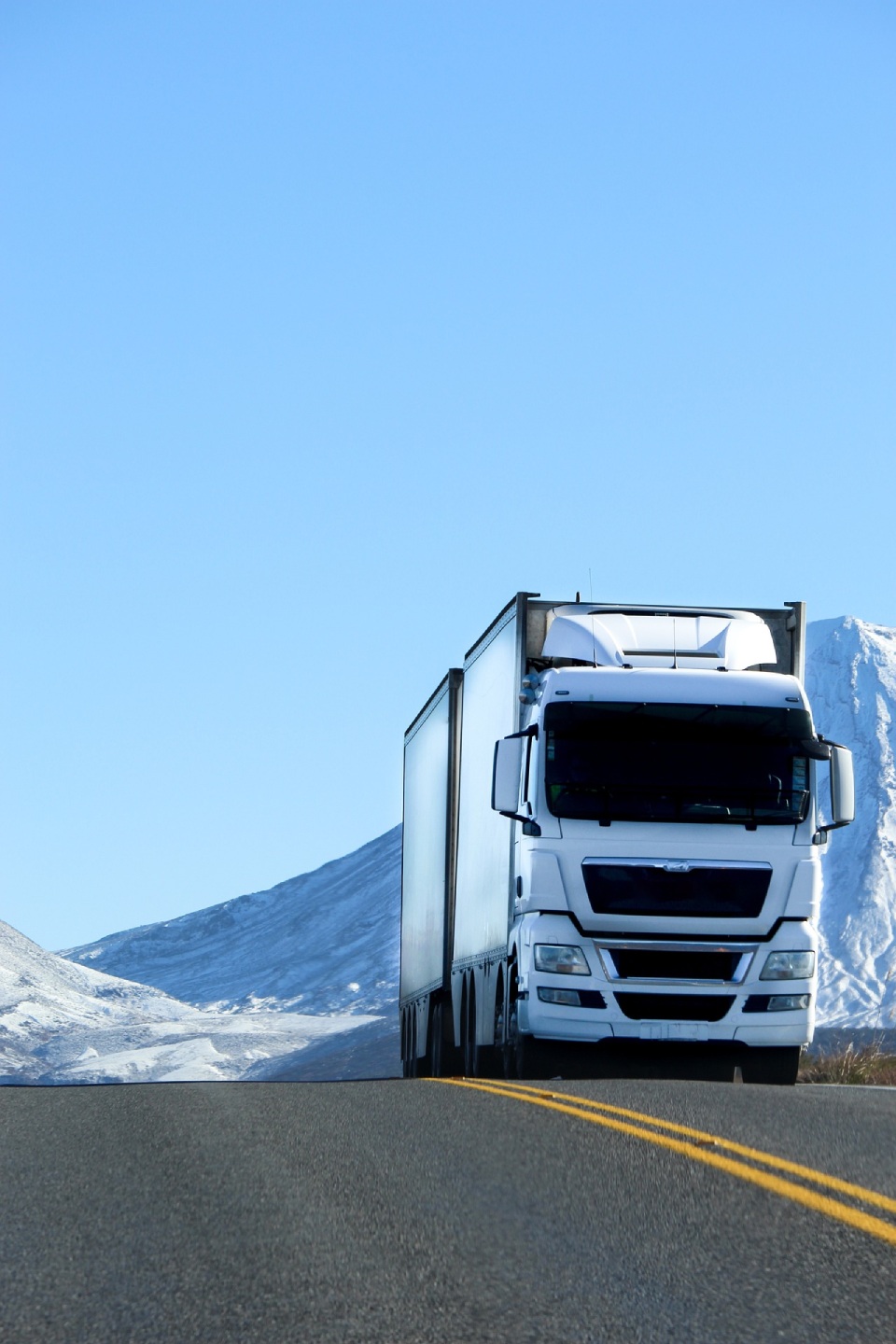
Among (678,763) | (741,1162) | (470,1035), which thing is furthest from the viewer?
(470,1035)

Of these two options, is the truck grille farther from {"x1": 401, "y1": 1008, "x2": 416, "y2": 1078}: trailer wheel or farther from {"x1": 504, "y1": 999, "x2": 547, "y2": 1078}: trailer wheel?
{"x1": 401, "y1": 1008, "x2": 416, "y2": 1078}: trailer wheel

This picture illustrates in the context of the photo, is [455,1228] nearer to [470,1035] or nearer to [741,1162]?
[741,1162]

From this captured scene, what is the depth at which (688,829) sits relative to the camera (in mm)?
14336

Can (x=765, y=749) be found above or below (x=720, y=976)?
above

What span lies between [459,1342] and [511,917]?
10.4 meters

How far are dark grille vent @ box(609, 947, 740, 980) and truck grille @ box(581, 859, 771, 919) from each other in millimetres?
299

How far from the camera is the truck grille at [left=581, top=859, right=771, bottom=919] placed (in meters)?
14.2

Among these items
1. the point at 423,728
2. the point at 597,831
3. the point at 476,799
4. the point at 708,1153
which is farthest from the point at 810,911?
the point at 423,728

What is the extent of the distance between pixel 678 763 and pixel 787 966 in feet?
5.88

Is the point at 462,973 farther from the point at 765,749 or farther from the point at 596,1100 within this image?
the point at 596,1100

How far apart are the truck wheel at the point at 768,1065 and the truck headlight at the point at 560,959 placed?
5.03 feet

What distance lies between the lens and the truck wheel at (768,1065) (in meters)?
14.5

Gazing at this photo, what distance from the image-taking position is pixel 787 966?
47.1 ft

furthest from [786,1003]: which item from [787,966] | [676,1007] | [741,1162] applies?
[741,1162]
